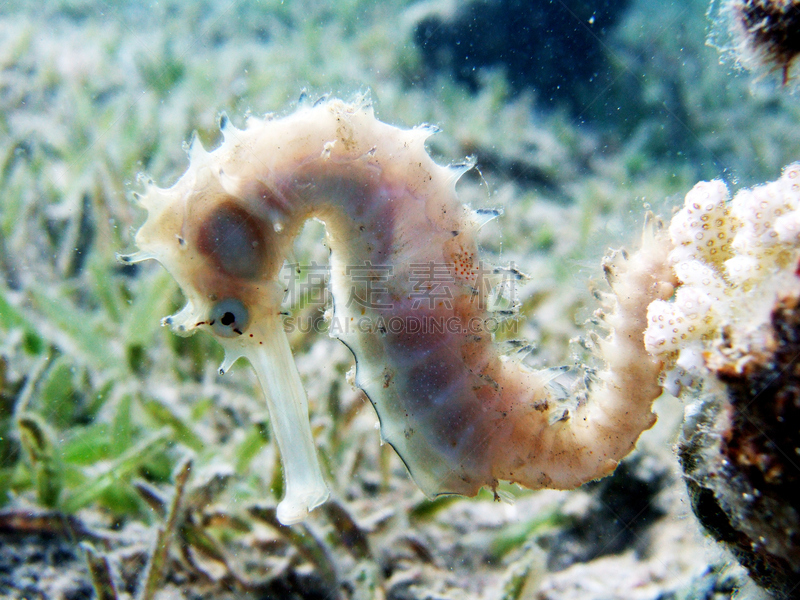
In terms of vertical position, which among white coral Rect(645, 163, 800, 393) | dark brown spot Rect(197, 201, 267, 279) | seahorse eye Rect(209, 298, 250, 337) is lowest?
white coral Rect(645, 163, 800, 393)

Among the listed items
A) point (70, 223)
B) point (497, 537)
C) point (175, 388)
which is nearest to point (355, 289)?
point (497, 537)

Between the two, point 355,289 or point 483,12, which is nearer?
point 355,289

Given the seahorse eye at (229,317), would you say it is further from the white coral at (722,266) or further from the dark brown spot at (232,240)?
the white coral at (722,266)

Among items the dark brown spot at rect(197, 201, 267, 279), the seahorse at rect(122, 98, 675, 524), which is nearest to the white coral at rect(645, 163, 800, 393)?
the seahorse at rect(122, 98, 675, 524)

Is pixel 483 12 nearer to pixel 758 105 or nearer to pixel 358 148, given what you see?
pixel 758 105

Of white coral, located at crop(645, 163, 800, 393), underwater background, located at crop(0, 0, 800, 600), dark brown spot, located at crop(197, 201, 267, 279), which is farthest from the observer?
underwater background, located at crop(0, 0, 800, 600)

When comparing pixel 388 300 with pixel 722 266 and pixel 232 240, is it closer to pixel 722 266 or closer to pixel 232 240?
pixel 232 240

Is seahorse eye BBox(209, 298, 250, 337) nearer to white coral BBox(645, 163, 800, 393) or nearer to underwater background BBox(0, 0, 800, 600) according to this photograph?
underwater background BBox(0, 0, 800, 600)
